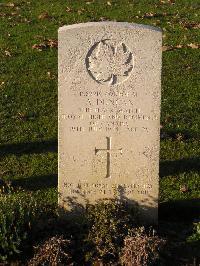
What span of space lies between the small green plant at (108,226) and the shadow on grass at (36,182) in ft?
4.20

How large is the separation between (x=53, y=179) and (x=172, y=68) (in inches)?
192

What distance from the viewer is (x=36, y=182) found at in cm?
752

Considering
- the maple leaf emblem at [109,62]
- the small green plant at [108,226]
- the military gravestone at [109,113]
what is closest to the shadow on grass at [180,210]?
the military gravestone at [109,113]

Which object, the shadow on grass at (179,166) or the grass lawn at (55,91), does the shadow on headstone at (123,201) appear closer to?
the grass lawn at (55,91)

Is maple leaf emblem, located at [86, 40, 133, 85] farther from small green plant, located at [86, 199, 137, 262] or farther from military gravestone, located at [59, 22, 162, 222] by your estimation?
small green plant, located at [86, 199, 137, 262]

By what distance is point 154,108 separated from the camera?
600 centimetres

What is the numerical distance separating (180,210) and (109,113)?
1561 millimetres

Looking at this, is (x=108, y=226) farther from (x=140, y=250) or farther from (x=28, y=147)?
(x=28, y=147)

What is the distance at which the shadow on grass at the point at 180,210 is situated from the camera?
6.73 m

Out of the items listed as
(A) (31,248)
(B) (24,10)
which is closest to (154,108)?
(A) (31,248)

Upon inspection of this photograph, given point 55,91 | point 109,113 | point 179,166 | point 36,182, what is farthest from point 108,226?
point 55,91

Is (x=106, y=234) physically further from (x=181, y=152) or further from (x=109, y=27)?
(x=181, y=152)

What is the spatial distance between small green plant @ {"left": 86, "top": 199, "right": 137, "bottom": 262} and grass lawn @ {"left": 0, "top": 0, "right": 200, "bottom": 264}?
698 millimetres

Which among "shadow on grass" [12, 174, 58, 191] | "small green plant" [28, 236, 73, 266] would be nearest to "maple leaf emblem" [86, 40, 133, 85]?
"small green plant" [28, 236, 73, 266]
